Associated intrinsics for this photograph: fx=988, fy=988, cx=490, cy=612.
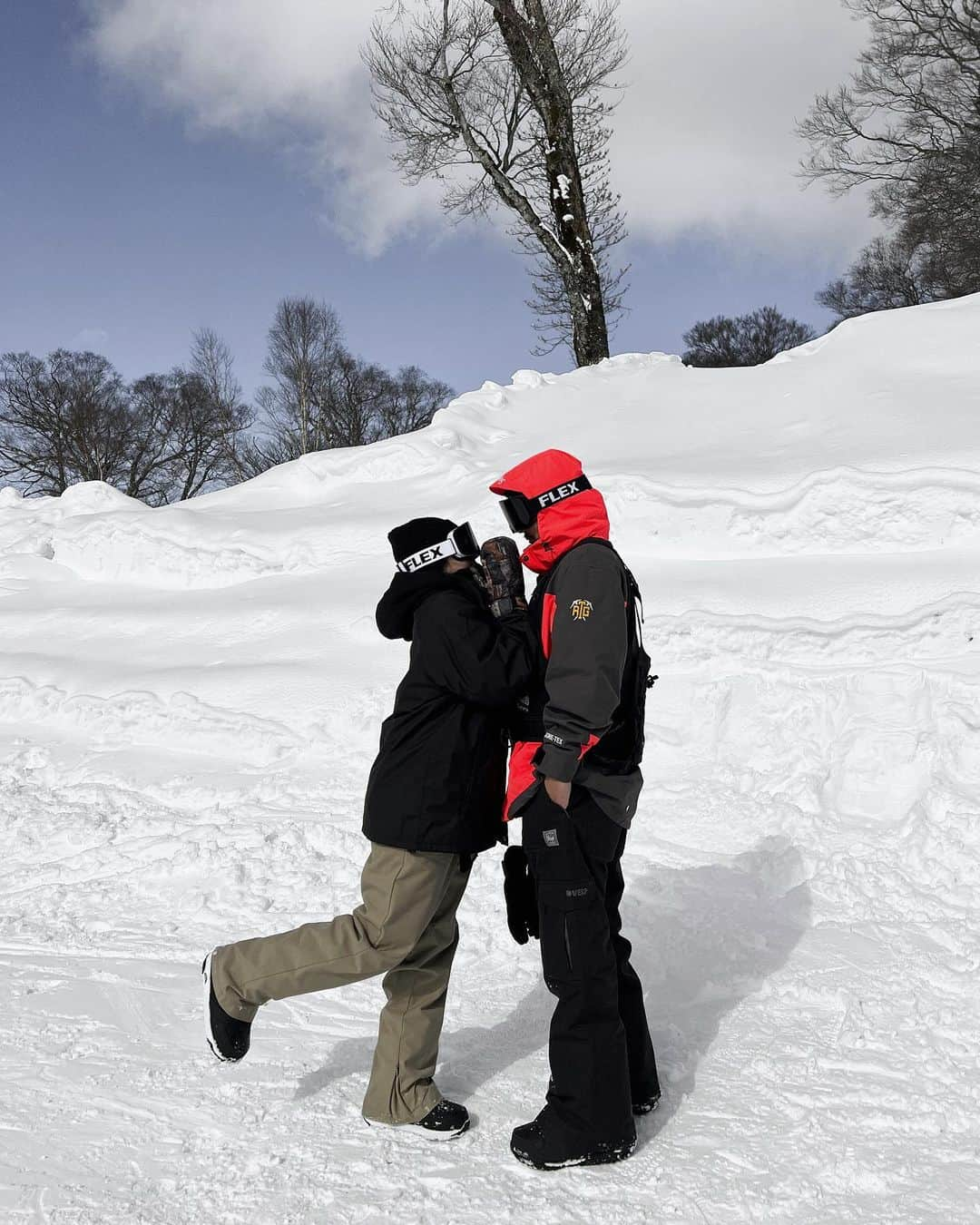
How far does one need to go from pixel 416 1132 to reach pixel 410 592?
143 cm

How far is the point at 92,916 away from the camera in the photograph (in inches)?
165

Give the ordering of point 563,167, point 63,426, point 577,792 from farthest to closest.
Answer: point 63,426, point 563,167, point 577,792

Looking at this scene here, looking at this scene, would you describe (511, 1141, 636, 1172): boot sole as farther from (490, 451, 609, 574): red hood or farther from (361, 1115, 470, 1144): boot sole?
(490, 451, 609, 574): red hood

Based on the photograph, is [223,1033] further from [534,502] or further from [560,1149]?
[534,502]

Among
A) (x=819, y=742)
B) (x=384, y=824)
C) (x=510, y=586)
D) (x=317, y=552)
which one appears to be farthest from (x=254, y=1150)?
(x=317, y=552)

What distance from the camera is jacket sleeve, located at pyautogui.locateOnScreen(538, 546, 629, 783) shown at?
2436 millimetres

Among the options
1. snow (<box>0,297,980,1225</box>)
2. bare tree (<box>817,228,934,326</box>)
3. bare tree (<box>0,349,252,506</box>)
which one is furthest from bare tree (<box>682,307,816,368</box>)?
snow (<box>0,297,980,1225</box>)

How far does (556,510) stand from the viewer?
2639 millimetres

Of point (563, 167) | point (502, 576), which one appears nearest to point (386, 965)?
point (502, 576)

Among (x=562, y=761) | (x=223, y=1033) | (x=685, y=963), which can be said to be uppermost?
(x=562, y=761)

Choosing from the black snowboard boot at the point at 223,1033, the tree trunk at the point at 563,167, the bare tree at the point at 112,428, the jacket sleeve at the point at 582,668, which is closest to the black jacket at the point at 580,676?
the jacket sleeve at the point at 582,668

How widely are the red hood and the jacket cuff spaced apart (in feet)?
1.65

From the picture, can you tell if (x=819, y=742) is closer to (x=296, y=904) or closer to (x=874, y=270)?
(x=296, y=904)

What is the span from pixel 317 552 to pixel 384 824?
5.14 m
